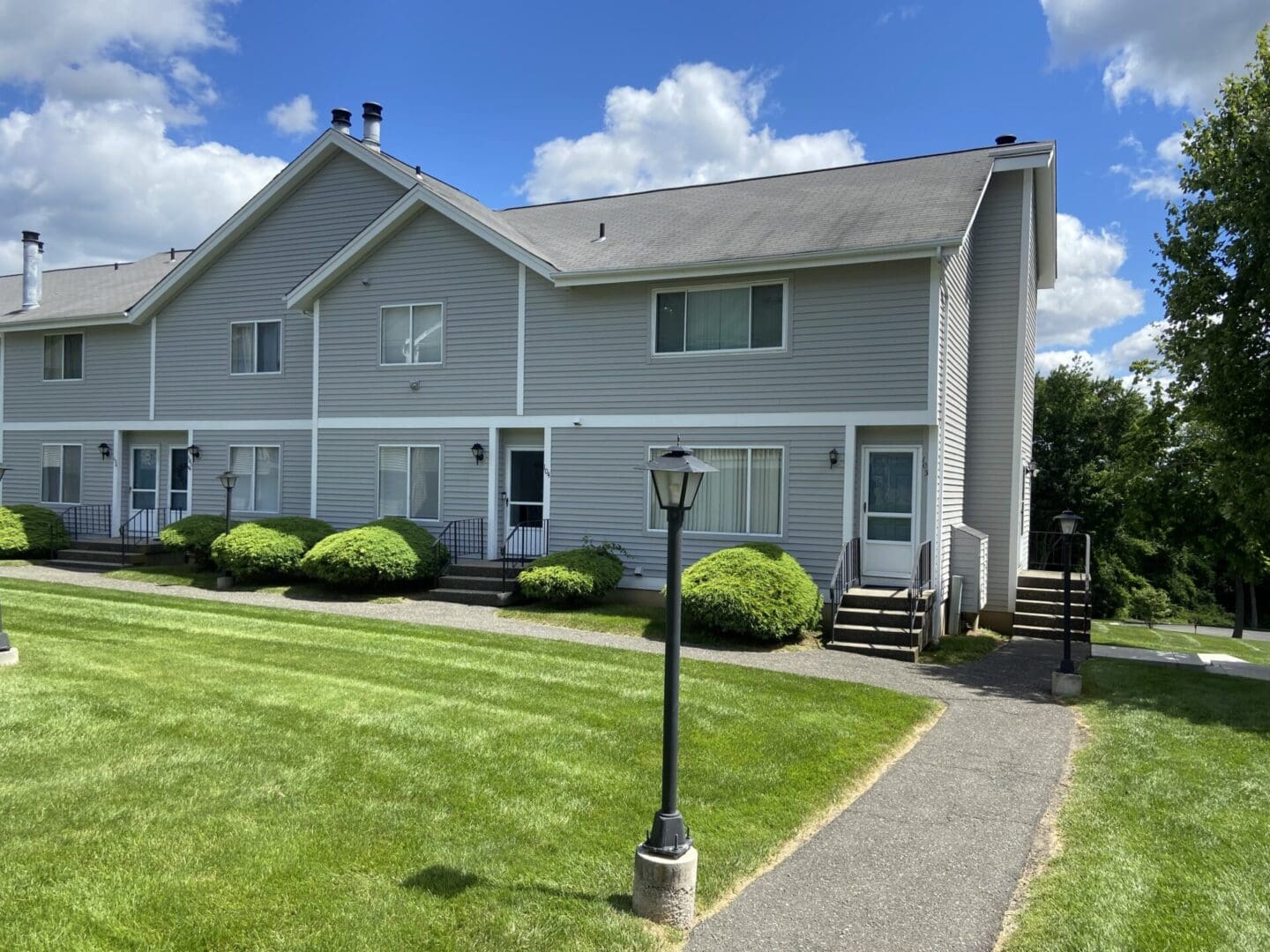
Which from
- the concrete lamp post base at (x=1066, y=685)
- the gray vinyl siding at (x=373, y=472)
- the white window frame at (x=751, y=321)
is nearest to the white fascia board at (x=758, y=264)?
the white window frame at (x=751, y=321)

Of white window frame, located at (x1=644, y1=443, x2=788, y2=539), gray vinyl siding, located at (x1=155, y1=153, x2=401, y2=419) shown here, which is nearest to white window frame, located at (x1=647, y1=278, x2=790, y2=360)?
white window frame, located at (x1=644, y1=443, x2=788, y2=539)

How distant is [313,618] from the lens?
40.9 ft

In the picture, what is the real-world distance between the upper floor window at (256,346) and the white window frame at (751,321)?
8649mm

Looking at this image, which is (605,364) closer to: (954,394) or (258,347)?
(954,394)

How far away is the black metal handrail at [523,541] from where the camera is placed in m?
15.3

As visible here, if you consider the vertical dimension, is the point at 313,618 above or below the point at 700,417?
below

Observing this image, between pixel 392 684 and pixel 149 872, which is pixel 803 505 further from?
pixel 149 872

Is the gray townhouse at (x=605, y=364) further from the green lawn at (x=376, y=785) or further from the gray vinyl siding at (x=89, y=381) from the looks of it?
the green lawn at (x=376, y=785)

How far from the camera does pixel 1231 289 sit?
12.9 metres

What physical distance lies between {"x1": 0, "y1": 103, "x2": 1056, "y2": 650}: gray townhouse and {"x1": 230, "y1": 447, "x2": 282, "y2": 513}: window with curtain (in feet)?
0.20

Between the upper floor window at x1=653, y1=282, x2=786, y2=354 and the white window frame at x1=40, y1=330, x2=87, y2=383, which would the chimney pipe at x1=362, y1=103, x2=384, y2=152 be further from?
the white window frame at x1=40, y1=330, x2=87, y2=383

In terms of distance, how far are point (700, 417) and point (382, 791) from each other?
9.47 meters

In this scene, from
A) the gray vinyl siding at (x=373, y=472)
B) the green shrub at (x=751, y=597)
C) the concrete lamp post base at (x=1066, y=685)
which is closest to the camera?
the concrete lamp post base at (x=1066, y=685)

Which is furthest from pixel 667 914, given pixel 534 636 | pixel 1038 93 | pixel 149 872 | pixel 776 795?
pixel 1038 93
